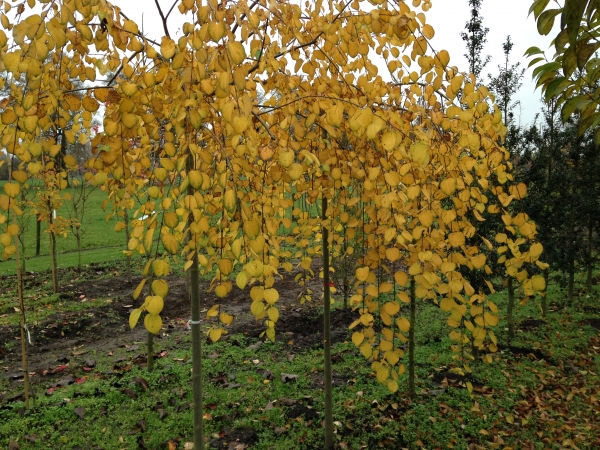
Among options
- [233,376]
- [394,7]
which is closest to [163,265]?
[394,7]

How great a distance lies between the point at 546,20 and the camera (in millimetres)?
1232

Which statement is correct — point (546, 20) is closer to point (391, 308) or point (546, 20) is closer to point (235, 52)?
point (235, 52)

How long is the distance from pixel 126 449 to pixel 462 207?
2.56 m

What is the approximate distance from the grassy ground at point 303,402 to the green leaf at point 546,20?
258cm

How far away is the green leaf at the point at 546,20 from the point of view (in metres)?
1.23

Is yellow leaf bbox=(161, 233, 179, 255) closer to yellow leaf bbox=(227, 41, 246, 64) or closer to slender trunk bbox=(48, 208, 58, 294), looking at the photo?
yellow leaf bbox=(227, 41, 246, 64)

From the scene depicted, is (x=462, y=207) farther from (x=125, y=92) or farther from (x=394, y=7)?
(x=125, y=92)

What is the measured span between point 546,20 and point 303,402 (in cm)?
296

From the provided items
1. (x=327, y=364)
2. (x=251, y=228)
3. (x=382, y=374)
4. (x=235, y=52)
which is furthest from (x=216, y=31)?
(x=327, y=364)

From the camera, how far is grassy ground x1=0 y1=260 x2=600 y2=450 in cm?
→ 294

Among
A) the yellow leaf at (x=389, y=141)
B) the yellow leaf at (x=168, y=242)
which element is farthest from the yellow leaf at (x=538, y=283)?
the yellow leaf at (x=168, y=242)

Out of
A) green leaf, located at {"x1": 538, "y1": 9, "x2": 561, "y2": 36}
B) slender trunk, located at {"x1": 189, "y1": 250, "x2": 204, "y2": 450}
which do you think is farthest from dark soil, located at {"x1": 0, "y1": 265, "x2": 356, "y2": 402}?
green leaf, located at {"x1": 538, "y1": 9, "x2": 561, "y2": 36}

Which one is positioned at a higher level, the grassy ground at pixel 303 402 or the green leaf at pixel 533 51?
the green leaf at pixel 533 51

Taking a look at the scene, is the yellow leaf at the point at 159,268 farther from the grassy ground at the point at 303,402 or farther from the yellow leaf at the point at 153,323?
the grassy ground at the point at 303,402
